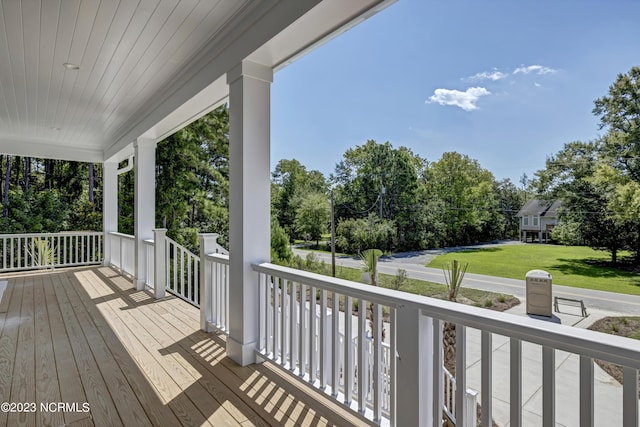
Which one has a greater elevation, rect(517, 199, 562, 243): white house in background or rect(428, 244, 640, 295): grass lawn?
rect(517, 199, 562, 243): white house in background

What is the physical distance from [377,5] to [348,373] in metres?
1.99

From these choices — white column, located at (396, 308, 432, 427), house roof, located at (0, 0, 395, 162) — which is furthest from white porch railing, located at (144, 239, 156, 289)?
white column, located at (396, 308, 432, 427)

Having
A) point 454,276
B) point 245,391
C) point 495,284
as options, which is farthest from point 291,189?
point 245,391

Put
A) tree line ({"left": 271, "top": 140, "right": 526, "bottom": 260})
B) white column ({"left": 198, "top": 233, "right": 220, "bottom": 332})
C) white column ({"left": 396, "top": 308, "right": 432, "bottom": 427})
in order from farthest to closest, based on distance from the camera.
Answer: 1. tree line ({"left": 271, "top": 140, "right": 526, "bottom": 260})
2. white column ({"left": 198, "top": 233, "right": 220, "bottom": 332})
3. white column ({"left": 396, "top": 308, "right": 432, "bottom": 427})

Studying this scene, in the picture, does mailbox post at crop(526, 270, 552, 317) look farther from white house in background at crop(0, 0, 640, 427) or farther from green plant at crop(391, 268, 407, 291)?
green plant at crop(391, 268, 407, 291)

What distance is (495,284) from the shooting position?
313 cm

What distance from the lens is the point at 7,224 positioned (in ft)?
32.2

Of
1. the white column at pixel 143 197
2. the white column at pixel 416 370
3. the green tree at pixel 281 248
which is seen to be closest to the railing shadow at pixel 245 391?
the white column at pixel 416 370

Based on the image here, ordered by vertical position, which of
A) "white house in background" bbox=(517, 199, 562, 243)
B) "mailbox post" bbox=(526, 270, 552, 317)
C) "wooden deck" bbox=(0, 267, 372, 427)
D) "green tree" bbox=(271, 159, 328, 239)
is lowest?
"wooden deck" bbox=(0, 267, 372, 427)

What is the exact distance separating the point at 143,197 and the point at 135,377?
3.23 metres

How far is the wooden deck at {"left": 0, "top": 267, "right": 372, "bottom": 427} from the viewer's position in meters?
1.93

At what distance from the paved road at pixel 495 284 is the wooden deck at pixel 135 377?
1.68 metres

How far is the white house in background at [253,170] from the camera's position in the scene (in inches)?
50.3

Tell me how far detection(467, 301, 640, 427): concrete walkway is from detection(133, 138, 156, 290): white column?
4495mm
